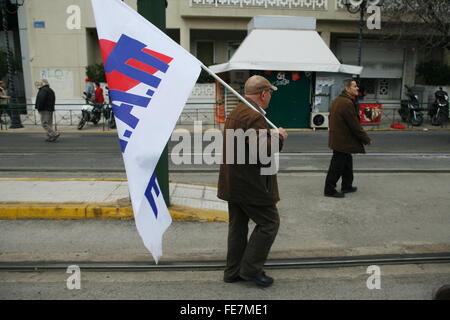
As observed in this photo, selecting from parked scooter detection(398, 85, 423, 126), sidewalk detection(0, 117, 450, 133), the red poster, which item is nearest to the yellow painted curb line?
sidewalk detection(0, 117, 450, 133)

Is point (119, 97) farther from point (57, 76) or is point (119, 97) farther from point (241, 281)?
point (57, 76)

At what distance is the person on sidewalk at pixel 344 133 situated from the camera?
6246mm

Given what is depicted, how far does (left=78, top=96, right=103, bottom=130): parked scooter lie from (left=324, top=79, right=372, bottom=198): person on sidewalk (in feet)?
40.2

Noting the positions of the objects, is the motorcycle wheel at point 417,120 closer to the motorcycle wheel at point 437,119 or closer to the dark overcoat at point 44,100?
the motorcycle wheel at point 437,119

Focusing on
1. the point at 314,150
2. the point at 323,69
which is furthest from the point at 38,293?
the point at 323,69

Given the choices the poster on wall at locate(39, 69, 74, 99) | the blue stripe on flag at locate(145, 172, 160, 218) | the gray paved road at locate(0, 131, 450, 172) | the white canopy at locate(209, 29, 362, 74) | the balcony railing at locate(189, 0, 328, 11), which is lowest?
the gray paved road at locate(0, 131, 450, 172)

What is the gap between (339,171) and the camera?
6.51 metres

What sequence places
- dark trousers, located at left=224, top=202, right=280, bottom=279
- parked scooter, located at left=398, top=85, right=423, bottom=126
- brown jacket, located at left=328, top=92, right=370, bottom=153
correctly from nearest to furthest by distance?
dark trousers, located at left=224, top=202, right=280, bottom=279, brown jacket, located at left=328, top=92, right=370, bottom=153, parked scooter, located at left=398, top=85, right=423, bottom=126

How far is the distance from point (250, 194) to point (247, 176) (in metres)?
0.15

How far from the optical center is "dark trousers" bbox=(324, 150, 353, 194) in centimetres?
647

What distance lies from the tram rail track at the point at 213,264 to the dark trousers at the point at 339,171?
2179 millimetres

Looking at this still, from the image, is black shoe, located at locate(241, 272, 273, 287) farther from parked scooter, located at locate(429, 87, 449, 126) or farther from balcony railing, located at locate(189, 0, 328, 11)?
balcony railing, located at locate(189, 0, 328, 11)

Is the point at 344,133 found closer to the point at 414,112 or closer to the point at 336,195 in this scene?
the point at 336,195

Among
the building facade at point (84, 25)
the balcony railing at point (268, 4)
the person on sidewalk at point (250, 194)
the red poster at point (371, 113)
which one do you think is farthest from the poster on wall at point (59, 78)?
the person on sidewalk at point (250, 194)
